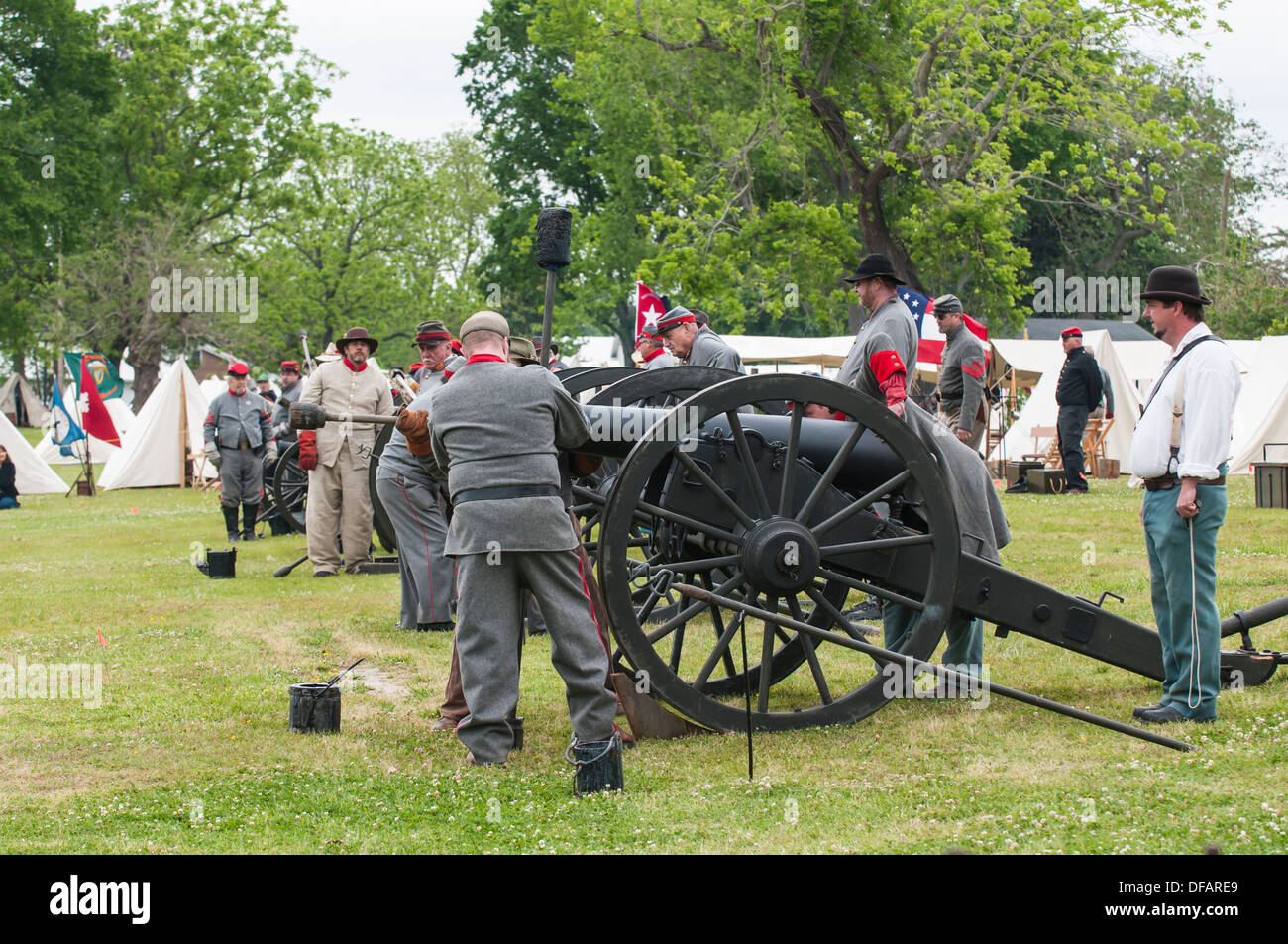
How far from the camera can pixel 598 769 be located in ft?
15.4

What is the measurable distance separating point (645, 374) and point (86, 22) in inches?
1575

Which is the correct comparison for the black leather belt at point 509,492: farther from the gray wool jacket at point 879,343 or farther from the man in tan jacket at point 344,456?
the man in tan jacket at point 344,456

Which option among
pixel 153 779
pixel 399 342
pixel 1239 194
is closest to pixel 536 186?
pixel 399 342

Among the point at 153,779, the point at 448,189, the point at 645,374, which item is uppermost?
the point at 448,189

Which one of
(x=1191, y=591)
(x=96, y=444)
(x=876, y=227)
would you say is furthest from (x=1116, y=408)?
(x=96, y=444)

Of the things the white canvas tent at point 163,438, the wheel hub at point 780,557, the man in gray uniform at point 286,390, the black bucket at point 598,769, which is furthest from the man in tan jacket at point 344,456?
the white canvas tent at point 163,438

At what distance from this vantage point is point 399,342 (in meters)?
56.3

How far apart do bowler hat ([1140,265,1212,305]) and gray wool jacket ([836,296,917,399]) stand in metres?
1.13

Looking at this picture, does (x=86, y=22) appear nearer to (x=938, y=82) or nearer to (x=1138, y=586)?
(x=938, y=82)

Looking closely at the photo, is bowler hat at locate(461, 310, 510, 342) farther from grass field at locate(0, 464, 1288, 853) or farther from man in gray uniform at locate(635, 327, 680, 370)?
man in gray uniform at locate(635, 327, 680, 370)

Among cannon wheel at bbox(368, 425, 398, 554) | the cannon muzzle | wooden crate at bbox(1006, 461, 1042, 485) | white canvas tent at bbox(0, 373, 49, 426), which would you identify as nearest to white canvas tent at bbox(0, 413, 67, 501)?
cannon wheel at bbox(368, 425, 398, 554)

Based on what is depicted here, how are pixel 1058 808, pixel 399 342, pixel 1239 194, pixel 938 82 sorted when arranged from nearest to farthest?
pixel 1058 808, pixel 938 82, pixel 1239 194, pixel 399 342

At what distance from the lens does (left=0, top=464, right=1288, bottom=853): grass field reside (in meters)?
4.16
